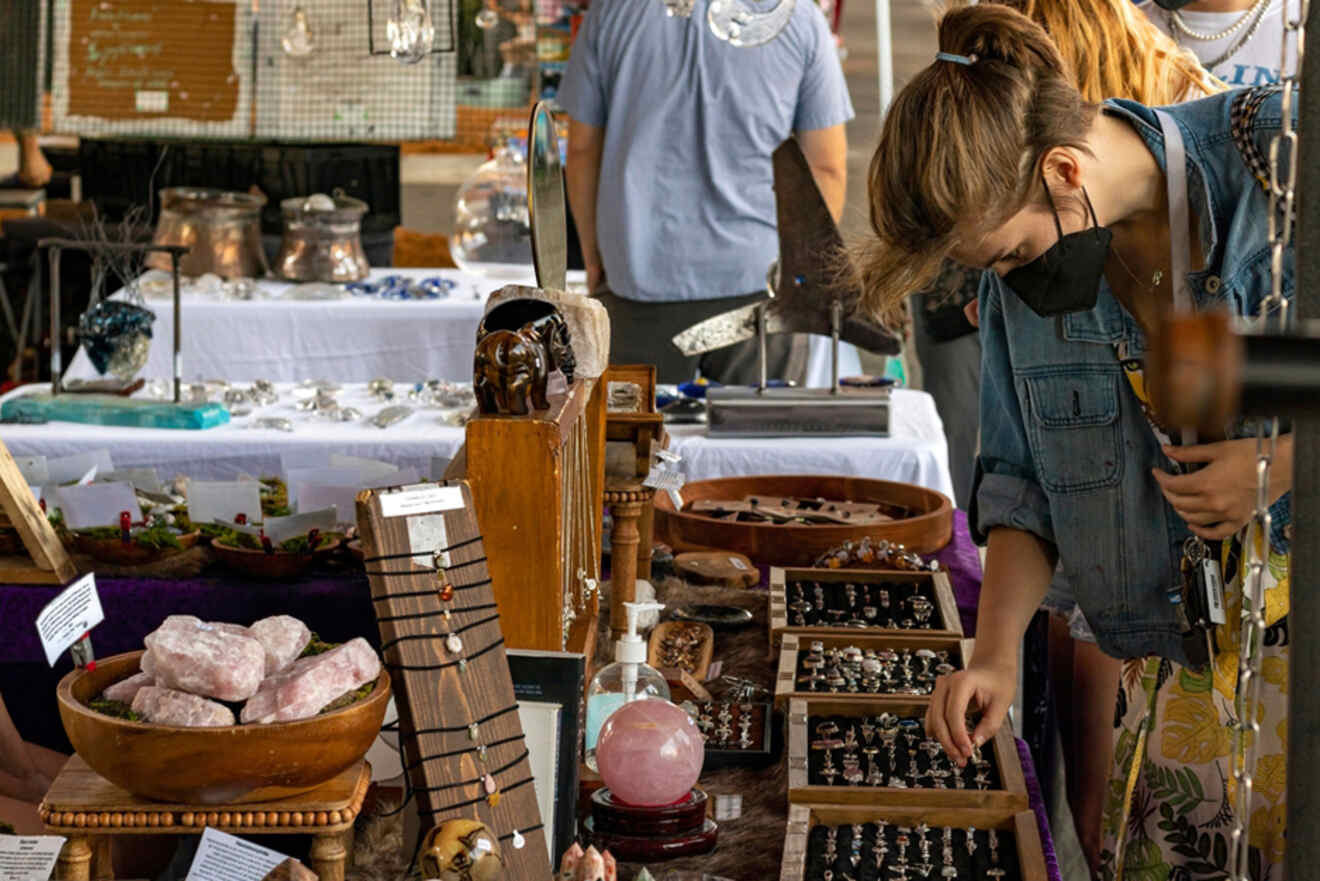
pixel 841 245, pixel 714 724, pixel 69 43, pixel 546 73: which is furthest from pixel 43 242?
pixel 546 73

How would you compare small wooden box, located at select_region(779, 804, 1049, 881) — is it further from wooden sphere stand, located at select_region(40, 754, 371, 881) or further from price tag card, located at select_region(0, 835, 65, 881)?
price tag card, located at select_region(0, 835, 65, 881)

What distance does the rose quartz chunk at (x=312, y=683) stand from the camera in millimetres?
1026

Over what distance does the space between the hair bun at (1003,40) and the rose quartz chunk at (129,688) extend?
0.89 m

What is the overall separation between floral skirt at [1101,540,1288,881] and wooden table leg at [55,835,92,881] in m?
1.03

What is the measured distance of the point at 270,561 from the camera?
77.4 inches

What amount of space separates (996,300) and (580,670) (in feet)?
2.29

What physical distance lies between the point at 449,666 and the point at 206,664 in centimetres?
19

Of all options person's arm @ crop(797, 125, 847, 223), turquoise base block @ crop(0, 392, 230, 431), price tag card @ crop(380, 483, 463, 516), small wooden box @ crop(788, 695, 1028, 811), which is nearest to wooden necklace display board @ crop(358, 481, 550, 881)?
price tag card @ crop(380, 483, 463, 516)

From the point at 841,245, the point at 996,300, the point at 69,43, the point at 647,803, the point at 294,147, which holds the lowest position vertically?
the point at 647,803

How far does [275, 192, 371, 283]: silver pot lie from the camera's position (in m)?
4.43

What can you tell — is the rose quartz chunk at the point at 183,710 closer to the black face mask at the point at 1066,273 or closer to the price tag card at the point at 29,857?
the price tag card at the point at 29,857

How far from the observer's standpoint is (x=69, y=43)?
20.0 feet

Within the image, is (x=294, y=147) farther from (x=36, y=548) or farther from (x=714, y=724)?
(x=714, y=724)

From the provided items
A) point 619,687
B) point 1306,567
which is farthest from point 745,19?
point 1306,567
